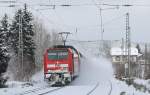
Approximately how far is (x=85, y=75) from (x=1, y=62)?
11396 millimetres

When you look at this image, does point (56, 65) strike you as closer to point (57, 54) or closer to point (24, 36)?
point (57, 54)

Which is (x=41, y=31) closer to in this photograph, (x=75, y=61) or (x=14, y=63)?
(x=14, y=63)

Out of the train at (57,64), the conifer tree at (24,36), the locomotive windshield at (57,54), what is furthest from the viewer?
the conifer tree at (24,36)

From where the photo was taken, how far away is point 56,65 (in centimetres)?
4531

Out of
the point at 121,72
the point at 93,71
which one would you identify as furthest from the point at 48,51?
the point at 121,72

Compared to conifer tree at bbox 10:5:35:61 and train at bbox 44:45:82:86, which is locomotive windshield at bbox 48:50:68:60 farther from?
conifer tree at bbox 10:5:35:61

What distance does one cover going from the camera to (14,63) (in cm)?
8100

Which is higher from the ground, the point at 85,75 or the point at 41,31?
the point at 41,31

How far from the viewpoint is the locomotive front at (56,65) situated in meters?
45.2

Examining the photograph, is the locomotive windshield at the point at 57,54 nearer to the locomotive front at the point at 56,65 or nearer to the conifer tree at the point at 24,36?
the locomotive front at the point at 56,65

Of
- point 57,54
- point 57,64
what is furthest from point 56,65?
point 57,54

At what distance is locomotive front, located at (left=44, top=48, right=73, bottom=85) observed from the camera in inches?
1779

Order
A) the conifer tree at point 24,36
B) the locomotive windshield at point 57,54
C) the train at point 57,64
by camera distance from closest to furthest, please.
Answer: the train at point 57,64, the locomotive windshield at point 57,54, the conifer tree at point 24,36

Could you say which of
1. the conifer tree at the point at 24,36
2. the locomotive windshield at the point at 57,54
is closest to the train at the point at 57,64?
the locomotive windshield at the point at 57,54
